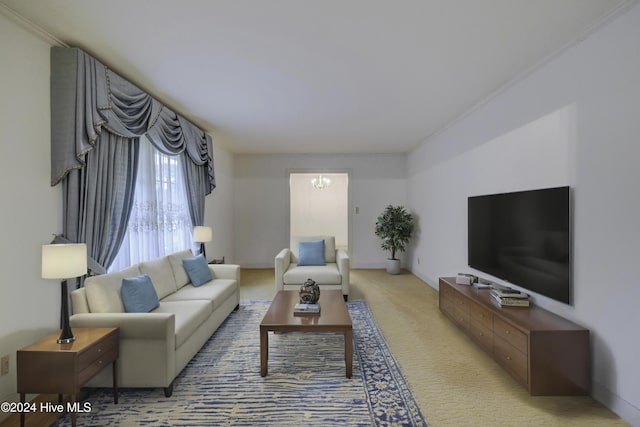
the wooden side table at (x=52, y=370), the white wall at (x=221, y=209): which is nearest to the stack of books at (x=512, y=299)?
the wooden side table at (x=52, y=370)

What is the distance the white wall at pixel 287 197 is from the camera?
6.84m

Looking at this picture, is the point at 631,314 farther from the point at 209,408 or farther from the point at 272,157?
the point at 272,157

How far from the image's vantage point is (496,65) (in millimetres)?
2736

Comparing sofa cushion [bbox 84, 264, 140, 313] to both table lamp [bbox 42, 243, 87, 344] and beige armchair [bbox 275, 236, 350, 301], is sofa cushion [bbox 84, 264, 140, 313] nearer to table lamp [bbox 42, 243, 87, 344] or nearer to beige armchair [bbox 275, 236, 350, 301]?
table lamp [bbox 42, 243, 87, 344]

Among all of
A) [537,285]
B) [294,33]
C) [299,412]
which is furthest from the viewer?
[537,285]

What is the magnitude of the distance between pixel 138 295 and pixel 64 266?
2.51ft

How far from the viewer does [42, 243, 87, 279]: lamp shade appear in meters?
1.94

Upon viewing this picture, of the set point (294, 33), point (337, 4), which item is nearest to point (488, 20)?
point (337, 4)

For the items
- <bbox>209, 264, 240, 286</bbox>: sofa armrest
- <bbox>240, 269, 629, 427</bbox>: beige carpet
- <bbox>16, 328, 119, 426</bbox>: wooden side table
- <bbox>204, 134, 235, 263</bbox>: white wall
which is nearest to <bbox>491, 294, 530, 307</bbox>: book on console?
<bbox>240, 269, 629, 427</bbox>: beige carpet

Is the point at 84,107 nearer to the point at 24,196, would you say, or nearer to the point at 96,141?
the point at 96,141

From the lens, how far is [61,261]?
1.96 m

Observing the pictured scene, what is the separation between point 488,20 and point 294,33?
1353 millimetres

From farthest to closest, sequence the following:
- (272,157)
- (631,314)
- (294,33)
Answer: (272,157)
(294,33)
(631,314)

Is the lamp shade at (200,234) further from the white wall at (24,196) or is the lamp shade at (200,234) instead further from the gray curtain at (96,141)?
the white wall at (24,196)
